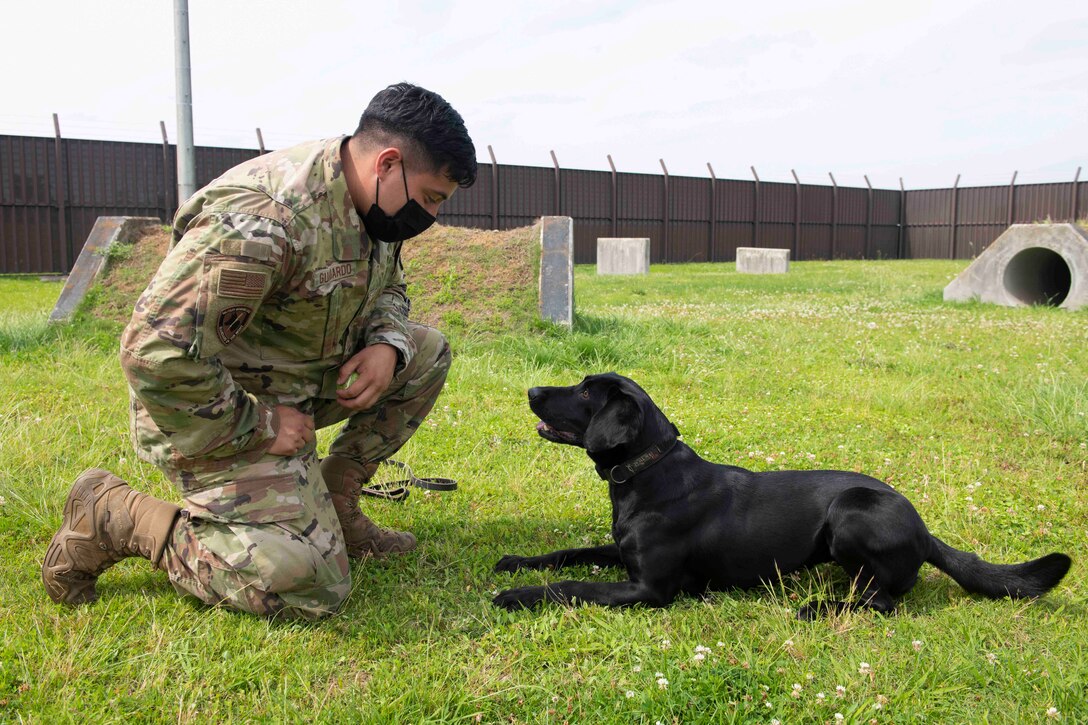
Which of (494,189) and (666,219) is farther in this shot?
(666,219)

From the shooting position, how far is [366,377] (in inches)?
124

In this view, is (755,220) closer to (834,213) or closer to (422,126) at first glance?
(834,213)

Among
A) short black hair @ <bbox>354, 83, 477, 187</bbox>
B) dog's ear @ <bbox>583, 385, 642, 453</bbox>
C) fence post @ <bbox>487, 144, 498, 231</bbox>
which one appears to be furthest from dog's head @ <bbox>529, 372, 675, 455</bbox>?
fence post @ <bbox>487, 144, 498, 231</bbox>

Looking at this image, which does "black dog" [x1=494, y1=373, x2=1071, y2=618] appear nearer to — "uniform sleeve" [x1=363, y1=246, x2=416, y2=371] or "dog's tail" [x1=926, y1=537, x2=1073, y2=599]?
"dog's tail" [x1=926, y1=537, x2=1073, y2=599]

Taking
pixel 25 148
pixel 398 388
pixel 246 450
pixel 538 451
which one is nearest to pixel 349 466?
pixel 398 388

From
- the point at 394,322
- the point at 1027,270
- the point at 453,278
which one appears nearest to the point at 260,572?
the point at 394,322

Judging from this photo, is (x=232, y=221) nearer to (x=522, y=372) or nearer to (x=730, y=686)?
(x=730, y=686)

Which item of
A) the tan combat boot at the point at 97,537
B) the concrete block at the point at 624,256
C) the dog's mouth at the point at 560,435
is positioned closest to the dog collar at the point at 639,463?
the dog's mouth at the point at 560,435

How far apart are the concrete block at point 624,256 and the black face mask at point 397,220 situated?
1824 cm

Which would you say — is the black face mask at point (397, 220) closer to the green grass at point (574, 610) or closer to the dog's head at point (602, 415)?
the dog's head at point (602, 415)

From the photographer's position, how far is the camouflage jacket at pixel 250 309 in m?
2.58

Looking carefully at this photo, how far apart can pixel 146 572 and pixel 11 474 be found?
1.20 metres

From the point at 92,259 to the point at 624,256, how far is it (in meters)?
15.1

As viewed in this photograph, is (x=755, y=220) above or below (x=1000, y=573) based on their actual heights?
above
